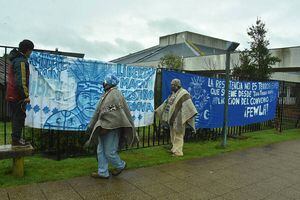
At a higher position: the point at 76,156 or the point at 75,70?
the point at 75,70

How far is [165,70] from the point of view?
6.90 meters

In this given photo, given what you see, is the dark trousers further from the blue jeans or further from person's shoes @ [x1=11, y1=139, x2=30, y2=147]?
the blue jeans

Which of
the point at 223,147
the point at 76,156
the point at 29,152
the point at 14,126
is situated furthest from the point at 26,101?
the point at 223,147

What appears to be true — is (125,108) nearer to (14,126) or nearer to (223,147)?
(14,126)

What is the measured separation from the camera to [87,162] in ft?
18.0

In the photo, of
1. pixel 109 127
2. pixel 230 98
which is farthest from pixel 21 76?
pixel 230 98

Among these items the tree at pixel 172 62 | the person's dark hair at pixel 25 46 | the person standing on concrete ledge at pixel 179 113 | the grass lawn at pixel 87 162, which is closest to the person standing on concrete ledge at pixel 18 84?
the person's dark hair at pixel 25 46

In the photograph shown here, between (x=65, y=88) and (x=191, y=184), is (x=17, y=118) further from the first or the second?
(x=191, y=184)

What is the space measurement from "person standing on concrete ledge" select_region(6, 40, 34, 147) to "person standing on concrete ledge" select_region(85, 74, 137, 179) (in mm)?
1037

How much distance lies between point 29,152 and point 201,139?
5120 mm

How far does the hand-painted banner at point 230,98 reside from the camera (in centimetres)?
748

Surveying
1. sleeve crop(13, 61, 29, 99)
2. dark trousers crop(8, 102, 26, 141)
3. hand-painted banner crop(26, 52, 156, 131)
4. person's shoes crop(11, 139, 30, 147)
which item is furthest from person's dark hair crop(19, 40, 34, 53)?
person's shoes crop(11, 139, 30, 147)

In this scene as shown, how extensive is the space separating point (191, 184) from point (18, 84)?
2997 millimetres

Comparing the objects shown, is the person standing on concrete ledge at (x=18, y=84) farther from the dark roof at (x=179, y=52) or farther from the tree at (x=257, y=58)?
the dark roof at (x=179, y=52)
